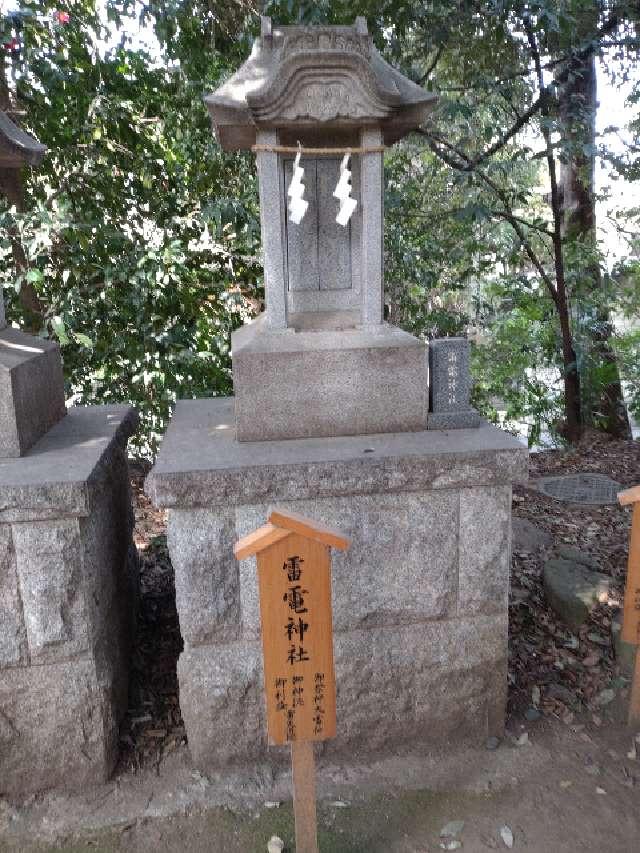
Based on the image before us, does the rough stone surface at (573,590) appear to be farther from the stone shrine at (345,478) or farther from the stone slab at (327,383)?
the stone slab at (327,383)

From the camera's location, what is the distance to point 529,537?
15.0ft

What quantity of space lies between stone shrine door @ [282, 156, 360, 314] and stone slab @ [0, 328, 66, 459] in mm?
1233

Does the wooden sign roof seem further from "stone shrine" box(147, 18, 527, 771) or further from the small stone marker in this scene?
the small stone marker

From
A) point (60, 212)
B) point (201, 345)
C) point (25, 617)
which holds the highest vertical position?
point (60, 212)

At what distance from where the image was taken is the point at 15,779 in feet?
8.68

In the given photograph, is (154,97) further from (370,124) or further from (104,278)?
(370,124)

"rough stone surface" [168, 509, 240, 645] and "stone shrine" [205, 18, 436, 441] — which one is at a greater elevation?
"stone shrine" [205, 18, 436, 441]

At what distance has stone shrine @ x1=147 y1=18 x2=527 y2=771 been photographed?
8.41 feet

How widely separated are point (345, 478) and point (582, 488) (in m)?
3.83

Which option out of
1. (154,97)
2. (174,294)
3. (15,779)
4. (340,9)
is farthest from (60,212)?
(15,779)

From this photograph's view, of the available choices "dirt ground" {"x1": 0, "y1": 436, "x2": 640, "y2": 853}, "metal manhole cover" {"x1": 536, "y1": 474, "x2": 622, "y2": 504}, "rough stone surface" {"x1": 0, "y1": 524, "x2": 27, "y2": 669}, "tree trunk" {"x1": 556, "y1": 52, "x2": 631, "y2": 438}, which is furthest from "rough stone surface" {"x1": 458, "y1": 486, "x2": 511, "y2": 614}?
"tree trunk" {"x1": 556, "y1": 52, "x2": 631, "y2": 438}

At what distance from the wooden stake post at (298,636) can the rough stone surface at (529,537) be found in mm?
2633

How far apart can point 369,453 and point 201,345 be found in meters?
2.86

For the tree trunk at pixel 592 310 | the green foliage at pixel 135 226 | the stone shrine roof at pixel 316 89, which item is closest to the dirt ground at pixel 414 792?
the green foliage at pixel 135 226
